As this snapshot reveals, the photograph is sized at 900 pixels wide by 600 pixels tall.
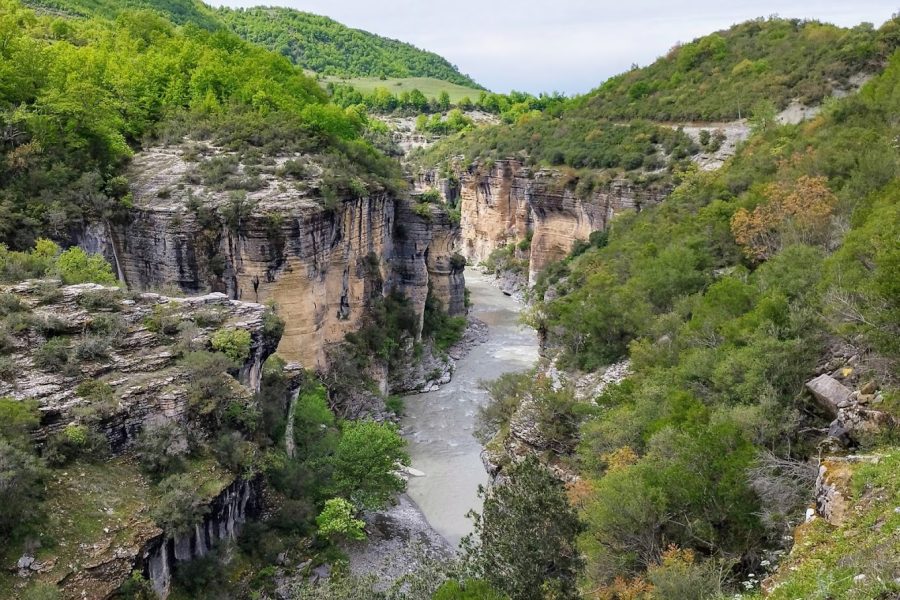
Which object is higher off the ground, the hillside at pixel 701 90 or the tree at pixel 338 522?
the hillside at pixel 701 90

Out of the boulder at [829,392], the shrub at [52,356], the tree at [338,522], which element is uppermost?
the boulder at [829,392]

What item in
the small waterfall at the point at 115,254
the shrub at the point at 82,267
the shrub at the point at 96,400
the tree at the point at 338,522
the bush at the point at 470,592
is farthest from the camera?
the small waterfall at the point at 115,254

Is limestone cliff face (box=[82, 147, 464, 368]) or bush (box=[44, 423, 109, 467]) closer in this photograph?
bush (box=[44, 423, 109, 467])

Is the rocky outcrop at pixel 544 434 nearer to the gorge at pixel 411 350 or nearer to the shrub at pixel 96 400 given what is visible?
the gorge at pixel 411 350

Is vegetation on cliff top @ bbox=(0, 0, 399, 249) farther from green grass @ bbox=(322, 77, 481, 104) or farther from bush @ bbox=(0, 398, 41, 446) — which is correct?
green grass @ bbox=(322, 77, 481, 104)

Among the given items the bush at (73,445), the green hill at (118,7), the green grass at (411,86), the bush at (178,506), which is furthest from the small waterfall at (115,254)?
the green grass at (411,86)

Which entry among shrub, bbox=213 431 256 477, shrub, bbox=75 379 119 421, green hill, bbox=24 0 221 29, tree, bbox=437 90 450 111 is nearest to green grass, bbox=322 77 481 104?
tree, bbox=437 90 450 111
